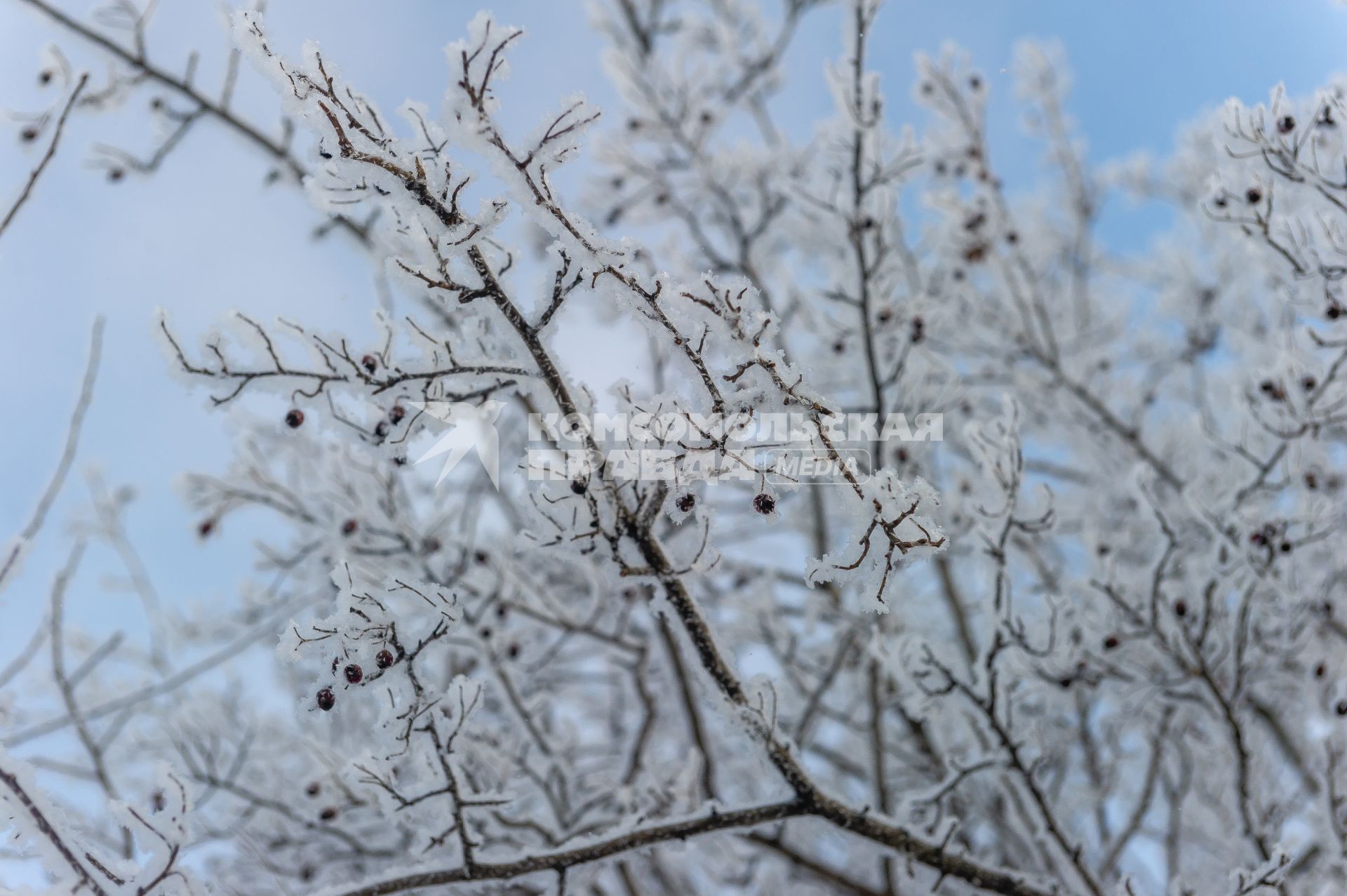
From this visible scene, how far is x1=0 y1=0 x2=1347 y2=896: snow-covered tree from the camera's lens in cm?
141

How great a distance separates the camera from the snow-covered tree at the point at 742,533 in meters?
1.41

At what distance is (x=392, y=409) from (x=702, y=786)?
241 centimetres

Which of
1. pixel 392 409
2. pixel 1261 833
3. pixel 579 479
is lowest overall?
pixel 1261 833

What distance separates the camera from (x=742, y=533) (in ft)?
16.8

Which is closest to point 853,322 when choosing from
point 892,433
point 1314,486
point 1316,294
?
point 892,433

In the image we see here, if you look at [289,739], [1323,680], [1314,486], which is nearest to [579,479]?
[1314,486]

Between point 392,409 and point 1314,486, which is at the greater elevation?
point 1314,486

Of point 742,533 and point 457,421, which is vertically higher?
point 742,533

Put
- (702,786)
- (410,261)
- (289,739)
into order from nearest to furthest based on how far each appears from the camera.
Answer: (410,261), (702,786), (289,739)

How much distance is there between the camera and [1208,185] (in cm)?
243

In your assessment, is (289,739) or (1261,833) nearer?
(1261,833)

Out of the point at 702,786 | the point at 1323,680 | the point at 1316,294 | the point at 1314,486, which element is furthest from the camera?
the point at 702,786

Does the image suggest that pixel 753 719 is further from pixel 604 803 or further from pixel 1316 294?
pixel 1316 294

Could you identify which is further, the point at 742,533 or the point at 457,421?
the point at 742,533
